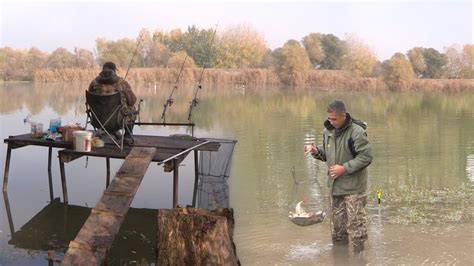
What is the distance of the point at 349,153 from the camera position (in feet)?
17.1

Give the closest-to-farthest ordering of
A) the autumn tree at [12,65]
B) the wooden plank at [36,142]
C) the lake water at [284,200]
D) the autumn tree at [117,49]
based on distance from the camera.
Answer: the lake water at [284,200] < the wooden plank at [36,142] < the autumn tree at [12,65] < the autumn tree at [117,49]

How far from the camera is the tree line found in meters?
54.2

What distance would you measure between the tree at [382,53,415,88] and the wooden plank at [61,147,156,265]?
48.7 m

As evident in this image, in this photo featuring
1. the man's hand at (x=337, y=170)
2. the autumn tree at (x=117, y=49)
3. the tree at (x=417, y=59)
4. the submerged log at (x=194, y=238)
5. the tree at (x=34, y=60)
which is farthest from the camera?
the tree at (x=417, y=59)

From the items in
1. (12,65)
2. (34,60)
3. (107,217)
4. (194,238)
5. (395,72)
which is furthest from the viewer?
(34,60)

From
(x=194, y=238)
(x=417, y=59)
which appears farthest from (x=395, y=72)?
(x=194, y=238)

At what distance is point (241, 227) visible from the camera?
6777 millimetres

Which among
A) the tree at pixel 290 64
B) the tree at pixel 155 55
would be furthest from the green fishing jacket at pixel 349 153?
the tree at pixel 155 55

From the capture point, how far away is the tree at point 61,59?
175ft

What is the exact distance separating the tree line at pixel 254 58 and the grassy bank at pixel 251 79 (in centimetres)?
164

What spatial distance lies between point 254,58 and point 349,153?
234 ft

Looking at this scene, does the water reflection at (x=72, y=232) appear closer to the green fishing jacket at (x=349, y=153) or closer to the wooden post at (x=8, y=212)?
the wooden post at (x=8, y=212)

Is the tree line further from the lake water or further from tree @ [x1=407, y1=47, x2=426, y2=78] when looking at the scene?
the lake water

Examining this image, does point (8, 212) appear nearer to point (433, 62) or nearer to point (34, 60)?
point (34, 60)
